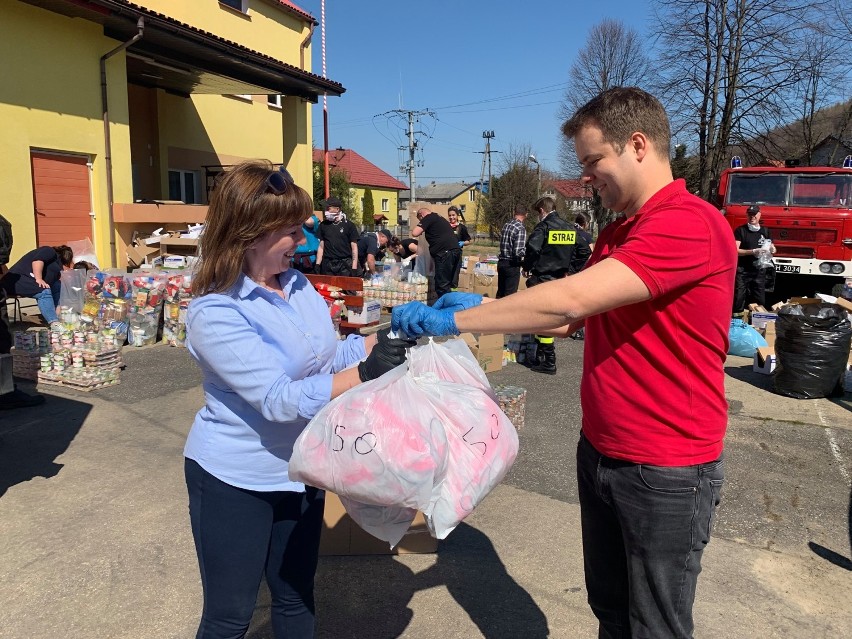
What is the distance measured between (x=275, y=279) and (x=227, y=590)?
92 centimetres

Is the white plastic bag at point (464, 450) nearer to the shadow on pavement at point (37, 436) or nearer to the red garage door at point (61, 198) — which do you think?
the shadow on pavement at point (37, 436)

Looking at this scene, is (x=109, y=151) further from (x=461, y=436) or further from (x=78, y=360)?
(x=461, y=436)

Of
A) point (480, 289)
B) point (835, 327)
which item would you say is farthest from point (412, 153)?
point (835, 327)

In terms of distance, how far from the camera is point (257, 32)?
1554 centimetres

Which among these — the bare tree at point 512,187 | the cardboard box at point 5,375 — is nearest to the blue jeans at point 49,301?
the cardboard box at point 5,375

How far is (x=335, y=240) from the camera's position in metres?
9.89

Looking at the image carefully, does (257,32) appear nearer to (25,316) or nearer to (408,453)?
A: (25,316)

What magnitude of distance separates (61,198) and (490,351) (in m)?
7.58

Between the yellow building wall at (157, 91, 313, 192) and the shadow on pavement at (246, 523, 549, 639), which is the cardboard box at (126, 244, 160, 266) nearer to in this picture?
the yellow building wall at (157, 91, 313, 192)

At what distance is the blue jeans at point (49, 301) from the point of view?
799 centimetres

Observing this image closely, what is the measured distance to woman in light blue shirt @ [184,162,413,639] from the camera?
5.57 feet

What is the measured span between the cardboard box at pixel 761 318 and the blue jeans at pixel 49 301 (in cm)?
947

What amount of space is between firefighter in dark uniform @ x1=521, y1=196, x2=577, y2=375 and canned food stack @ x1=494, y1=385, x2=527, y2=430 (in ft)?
6.22

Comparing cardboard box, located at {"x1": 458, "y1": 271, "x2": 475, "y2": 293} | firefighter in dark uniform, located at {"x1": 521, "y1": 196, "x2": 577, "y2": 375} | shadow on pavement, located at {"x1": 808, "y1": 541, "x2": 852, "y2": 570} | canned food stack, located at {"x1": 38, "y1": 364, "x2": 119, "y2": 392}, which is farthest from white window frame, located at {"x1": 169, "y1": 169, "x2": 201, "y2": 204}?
shadow on pavement, located at {"x1": 808, "y1": 541, "x2": 852, "y2": 570}
